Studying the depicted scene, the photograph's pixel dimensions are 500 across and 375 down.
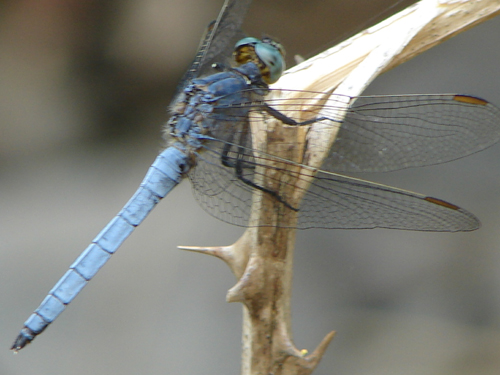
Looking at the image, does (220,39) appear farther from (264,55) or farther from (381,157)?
(381,157)

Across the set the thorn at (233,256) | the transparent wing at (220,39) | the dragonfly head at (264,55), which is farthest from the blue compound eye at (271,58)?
the thorn at (233,256)

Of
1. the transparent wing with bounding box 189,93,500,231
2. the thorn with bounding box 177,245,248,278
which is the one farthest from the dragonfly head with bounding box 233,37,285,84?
the thorn with bounding box 177,245,248,278

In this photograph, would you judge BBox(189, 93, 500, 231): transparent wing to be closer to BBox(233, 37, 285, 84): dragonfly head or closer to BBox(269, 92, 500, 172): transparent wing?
BBox(269, 92, 500, 172): transparent wing

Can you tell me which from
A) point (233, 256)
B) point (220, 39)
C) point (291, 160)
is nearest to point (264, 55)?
point (220, 39)

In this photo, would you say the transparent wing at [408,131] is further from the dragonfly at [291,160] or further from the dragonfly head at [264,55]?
the dragonfly head at [264,55]

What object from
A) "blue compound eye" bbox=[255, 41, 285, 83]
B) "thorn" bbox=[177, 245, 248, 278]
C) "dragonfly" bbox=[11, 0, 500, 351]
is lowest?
"thorn" bbox=[177, 245, 248, 278]

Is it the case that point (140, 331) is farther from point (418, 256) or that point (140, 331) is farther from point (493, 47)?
point (493, 47)

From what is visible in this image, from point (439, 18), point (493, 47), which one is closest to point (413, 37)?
point (439, 18)
